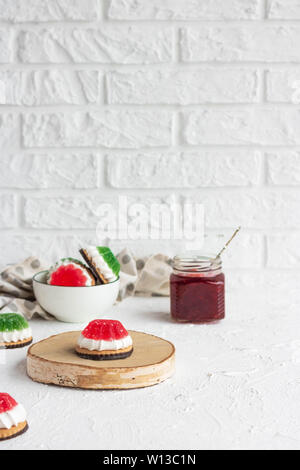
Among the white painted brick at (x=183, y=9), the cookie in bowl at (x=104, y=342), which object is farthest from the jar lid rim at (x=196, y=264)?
the white painted brick at (x=183, y=9)

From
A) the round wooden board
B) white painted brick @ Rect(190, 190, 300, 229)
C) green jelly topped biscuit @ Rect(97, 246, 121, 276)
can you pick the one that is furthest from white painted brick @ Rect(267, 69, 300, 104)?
Result: the round wooden board

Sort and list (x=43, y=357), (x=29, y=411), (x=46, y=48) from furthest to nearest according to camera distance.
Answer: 1. (x=46, y=48)
2. (x=43, y=357)
3. (x=29, y=411)

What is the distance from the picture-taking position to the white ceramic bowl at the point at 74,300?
4.76 feet

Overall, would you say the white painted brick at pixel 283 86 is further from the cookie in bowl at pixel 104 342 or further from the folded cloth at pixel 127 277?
the cookie in bowl at pixel 104 342

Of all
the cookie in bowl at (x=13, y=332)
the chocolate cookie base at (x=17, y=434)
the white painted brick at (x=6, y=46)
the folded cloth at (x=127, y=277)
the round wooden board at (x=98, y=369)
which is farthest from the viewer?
the white painted brick at (x=6, y=46)

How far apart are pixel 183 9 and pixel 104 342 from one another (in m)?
0.93

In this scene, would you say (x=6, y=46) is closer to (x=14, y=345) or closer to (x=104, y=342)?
(x=14, y=345)

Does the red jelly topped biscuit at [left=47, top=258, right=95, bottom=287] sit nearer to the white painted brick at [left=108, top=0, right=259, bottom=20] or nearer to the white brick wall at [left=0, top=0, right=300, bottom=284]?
the white brick wall at [left=0, top=0, right=300, bottom=284]

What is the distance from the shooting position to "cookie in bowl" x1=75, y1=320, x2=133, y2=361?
115 cm

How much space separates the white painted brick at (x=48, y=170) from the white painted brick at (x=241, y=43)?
37 centimetres

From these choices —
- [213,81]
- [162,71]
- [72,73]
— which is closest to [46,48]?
[72,73]

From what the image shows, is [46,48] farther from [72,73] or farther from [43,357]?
[43,357]

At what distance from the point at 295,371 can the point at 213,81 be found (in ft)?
2.71

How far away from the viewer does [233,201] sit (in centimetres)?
178
